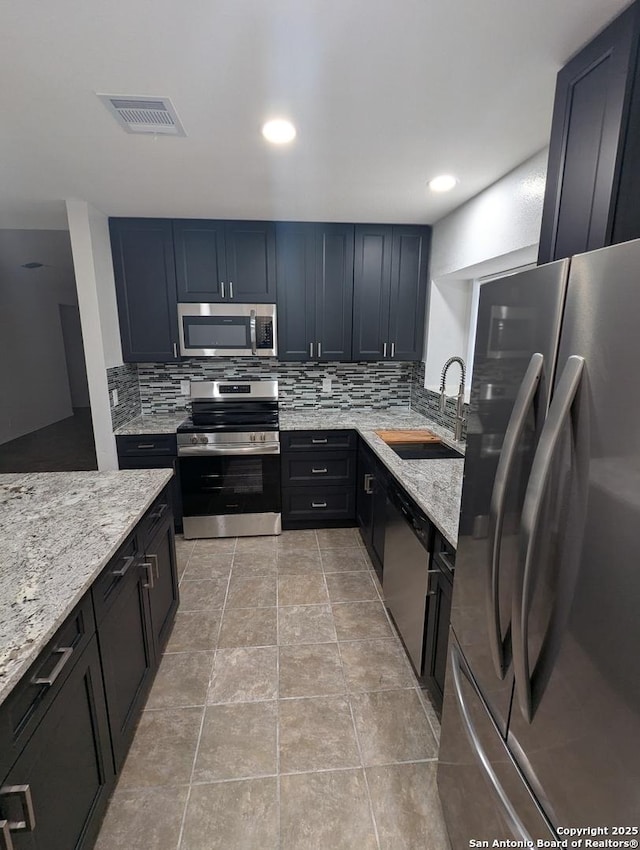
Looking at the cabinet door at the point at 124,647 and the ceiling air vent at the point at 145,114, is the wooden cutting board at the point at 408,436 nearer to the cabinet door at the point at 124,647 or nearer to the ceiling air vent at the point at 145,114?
the cabinet door at the point at 124,647

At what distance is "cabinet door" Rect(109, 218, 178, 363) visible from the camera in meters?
3.03

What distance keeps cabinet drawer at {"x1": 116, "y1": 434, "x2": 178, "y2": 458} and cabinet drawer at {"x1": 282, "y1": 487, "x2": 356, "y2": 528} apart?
0.96 m

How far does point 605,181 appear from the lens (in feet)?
3.72

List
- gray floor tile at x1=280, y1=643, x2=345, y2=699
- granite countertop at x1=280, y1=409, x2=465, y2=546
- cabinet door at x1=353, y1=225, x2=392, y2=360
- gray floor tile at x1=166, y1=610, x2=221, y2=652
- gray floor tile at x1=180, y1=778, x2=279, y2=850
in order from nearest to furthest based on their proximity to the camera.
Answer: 1. gray floor tile at x1=180, y1=778, x2=279, y2=850
2. granite countertop at x1=280, y1=409, x2=465, y2=546
3. gray floor tile at x1=280, y1=643, x2=345, y2=699
4. gray floor tile at x1=166, y1=610, x2=221, y2=652
5. cabinet door at x1=353, y1=225, x2=392, y2=360

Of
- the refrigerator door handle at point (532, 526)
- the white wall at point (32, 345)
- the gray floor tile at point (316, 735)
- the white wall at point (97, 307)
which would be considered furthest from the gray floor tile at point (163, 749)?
the white wall at point (32, 345)

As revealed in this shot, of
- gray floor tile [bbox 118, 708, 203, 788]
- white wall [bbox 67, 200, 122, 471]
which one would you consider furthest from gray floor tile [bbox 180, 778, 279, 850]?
white wall [bbox 67, 200, 122, 471]

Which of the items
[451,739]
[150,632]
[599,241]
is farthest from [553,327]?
[150,632]

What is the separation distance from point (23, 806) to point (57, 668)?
26 centimetres

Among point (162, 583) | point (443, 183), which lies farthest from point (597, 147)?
point (162, 583)

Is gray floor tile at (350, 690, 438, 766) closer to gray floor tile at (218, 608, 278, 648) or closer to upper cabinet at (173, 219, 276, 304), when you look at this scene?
gray floor tile at (218, 608, 278, 648)

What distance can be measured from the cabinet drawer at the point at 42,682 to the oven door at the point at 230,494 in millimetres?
1873

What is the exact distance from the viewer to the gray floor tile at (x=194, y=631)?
2105 millimetres

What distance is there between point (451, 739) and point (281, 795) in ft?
2.24

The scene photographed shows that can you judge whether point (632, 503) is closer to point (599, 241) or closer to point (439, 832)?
point (599, 241)
